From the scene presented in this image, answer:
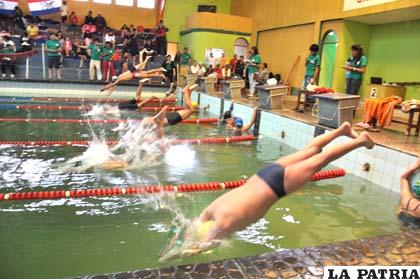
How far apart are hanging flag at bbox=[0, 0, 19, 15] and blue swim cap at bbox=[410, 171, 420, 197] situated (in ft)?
64.7

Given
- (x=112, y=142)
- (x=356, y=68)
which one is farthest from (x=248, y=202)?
(x=356, y=68)

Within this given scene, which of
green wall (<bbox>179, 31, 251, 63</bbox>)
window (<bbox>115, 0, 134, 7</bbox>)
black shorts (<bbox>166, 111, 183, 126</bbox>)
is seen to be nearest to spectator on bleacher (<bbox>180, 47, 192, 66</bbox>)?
green wall (<bbox>179, 31, 251, 63</bbox>)

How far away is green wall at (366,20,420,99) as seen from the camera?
11.2m

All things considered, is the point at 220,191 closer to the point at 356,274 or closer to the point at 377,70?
the point at 356,274

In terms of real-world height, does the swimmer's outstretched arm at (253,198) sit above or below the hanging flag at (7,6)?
below

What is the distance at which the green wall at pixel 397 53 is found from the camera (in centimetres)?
1123

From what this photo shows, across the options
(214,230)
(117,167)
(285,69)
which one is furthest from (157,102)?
(214,230)

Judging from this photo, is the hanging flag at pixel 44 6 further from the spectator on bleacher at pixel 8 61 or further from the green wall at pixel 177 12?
the green wall at pixel 177 12

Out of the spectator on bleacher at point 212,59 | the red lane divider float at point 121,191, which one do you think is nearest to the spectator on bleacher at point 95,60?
the spectator on bleacher at point 212,59

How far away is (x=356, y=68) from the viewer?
26.9ft

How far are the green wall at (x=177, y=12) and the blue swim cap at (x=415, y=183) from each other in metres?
20.8

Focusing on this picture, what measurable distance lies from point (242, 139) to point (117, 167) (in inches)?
129

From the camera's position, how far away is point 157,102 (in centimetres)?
1402

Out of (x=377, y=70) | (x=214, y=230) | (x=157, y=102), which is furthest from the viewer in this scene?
(x=157, y=102)
